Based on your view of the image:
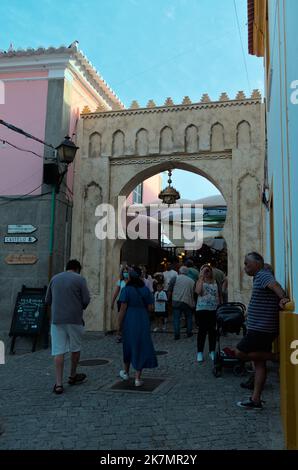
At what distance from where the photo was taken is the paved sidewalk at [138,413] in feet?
12.6

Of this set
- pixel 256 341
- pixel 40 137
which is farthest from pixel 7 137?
pixel 256 341

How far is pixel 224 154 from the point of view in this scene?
33.7ft

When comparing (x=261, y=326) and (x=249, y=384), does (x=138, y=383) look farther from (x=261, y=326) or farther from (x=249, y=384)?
(x=261, y=326)

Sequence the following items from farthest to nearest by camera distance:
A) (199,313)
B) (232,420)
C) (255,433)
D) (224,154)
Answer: (224,154) → (199,313) → (232,420) → (255,433)

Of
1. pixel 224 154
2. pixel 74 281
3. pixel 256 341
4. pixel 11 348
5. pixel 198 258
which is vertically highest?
pixel 224 154

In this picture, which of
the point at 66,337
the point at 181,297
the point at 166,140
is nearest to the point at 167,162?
the point at 166,140

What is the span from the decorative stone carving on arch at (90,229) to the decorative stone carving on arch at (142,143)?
136 centimetres

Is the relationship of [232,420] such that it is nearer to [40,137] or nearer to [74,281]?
[74,281]

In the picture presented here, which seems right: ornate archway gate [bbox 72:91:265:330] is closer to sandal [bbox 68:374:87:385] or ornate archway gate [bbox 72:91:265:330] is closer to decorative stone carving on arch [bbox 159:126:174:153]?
decorative stone carving on arch [bbox 159:126:174:153]

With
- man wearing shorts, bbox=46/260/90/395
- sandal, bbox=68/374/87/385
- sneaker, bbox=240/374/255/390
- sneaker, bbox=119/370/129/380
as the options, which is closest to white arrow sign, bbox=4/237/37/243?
man wearing shorts, bbox=46/260/90/395

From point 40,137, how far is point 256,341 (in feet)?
25.2

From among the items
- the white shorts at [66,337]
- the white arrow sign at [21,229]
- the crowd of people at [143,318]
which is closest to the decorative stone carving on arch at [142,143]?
the white arrow sign at [21,229]

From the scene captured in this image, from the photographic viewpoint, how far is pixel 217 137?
1035 centimetres

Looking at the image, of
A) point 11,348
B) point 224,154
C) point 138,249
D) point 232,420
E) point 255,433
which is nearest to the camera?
point 255,433
